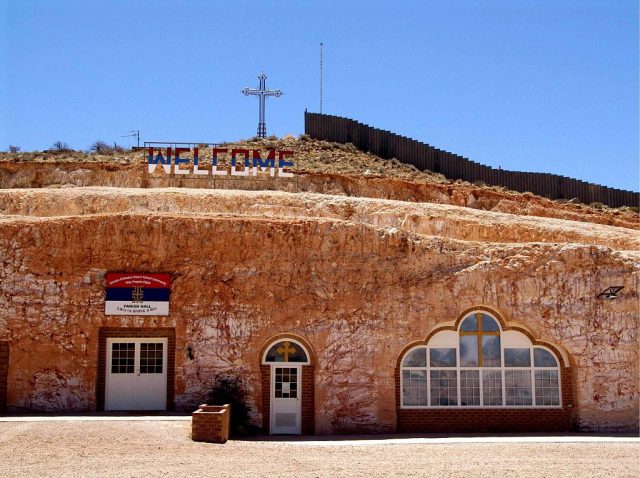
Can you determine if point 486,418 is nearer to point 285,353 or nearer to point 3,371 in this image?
point 285,353

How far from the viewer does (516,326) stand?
2142cm

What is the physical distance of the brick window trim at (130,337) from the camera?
67.3 ft

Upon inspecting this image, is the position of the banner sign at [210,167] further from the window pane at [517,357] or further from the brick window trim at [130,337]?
the window pane at [517,357]

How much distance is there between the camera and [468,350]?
2131 centimetres

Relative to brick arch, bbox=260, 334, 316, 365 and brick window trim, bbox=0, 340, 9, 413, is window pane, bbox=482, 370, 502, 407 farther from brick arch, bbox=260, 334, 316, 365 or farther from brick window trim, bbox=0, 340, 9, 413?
brick window trim, bbox=0, 340, 9, 413

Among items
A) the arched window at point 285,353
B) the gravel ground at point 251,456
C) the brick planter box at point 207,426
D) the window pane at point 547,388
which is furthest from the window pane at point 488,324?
the brick planter box at point 207,426

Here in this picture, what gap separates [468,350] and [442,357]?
0.71 metres

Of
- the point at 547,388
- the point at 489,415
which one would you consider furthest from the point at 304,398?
the point at 547,388

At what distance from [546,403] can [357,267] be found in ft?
19.7

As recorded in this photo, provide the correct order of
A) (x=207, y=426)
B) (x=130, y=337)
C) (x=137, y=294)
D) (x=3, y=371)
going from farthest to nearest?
(x=130, y=337) < (x=137, y=294) < (x=3, y=371) < (x=207, y=426)

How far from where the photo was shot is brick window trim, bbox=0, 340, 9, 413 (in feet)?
65.9

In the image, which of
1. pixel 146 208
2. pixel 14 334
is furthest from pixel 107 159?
pixel 14 334

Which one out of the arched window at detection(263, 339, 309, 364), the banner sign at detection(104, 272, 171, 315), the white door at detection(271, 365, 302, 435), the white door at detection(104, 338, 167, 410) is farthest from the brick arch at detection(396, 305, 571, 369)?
the banner sign at detection(104, 272, 171, 315)

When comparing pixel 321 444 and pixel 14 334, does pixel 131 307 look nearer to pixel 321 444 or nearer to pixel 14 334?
pixel 14 334
